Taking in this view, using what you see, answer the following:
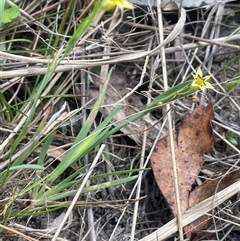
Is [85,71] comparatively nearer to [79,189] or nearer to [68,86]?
[68,86]

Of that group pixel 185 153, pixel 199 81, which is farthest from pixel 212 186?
pixel 199 81

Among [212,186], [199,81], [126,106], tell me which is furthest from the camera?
[126,106]

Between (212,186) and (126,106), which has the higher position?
(126,106)

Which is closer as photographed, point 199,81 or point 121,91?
point 199,81

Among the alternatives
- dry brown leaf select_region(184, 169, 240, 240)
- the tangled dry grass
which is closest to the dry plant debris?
the tangled dry grass

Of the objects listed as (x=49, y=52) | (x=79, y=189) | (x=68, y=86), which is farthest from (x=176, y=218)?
(x=49, y=52)

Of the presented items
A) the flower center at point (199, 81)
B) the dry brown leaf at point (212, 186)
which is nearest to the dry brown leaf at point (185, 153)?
the dry brown leaf at point (212, 186)

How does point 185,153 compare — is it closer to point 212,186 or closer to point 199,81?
point 212,186

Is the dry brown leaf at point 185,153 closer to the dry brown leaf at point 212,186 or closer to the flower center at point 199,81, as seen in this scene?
the dry brown leaf at point 212,186
